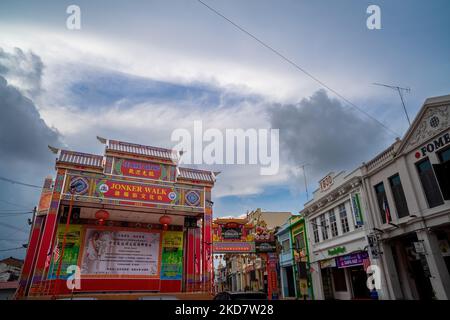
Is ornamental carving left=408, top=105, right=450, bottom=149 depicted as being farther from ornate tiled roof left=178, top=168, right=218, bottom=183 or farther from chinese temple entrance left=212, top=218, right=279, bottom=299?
chinese temple entrance left=212, top=218, right=279, bottom=299

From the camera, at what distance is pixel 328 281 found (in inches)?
843

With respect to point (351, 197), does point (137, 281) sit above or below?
below

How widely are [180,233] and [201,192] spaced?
3.07 meters

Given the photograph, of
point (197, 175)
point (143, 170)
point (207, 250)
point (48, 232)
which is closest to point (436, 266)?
point (207, 250)

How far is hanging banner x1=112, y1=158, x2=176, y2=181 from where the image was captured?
1544cm

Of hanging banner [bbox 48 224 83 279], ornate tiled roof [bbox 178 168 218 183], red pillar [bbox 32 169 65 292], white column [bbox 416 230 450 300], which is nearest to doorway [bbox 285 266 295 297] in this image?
ornate tiled roof [bbox 178 168 218 183]

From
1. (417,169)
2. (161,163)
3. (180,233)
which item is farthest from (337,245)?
(161,163)

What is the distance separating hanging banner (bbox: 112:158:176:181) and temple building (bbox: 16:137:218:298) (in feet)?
0.17

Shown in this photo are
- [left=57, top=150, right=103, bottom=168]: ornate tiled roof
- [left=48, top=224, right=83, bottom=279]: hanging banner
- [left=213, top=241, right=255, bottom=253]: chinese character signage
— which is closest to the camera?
[left=48, top=224, right=83, bottom=279]: hanging banner

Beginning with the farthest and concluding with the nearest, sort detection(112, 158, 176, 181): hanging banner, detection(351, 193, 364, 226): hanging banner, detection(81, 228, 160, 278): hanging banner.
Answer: detection(351, 193, 364, 226): hanging banner < detection(112, 158, 176, 181): hanging banner < detection(81, 228, 160, 278): hanging banner

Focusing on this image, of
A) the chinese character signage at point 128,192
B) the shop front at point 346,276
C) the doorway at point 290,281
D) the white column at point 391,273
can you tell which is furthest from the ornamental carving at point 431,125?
the doorway at point 290,281
